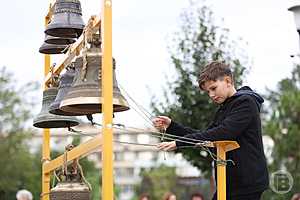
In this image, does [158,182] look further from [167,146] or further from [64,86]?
[167,146]

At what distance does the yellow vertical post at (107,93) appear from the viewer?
5195 mm

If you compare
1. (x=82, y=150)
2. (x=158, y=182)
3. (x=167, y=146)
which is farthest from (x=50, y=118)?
(x=158, y=182)

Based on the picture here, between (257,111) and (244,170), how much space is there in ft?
1.35

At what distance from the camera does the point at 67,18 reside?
23.9ft

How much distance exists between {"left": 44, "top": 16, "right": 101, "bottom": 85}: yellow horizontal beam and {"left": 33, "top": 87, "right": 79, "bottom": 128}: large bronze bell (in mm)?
214

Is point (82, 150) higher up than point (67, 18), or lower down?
lower down

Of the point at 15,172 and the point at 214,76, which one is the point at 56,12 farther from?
the point at 15,172

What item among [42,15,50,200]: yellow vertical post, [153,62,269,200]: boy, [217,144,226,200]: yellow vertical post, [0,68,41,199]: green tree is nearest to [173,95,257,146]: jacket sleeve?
[153,62,269,200]: boy

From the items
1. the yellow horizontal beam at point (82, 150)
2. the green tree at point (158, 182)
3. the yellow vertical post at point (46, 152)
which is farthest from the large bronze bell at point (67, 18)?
the green tree at point (158, 182)

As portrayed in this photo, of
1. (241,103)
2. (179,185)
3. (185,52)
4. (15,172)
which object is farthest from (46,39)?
A: (179,185)

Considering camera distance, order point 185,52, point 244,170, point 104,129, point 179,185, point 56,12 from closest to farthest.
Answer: point 104,129
point 244,170
point 56,12
point 185,52
point 179,185

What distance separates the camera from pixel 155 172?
7656 cm

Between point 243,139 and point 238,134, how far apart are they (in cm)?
11

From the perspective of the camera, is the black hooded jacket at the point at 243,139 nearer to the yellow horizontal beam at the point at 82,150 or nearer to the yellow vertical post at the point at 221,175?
the yellow vertical post at the point at 221,175
